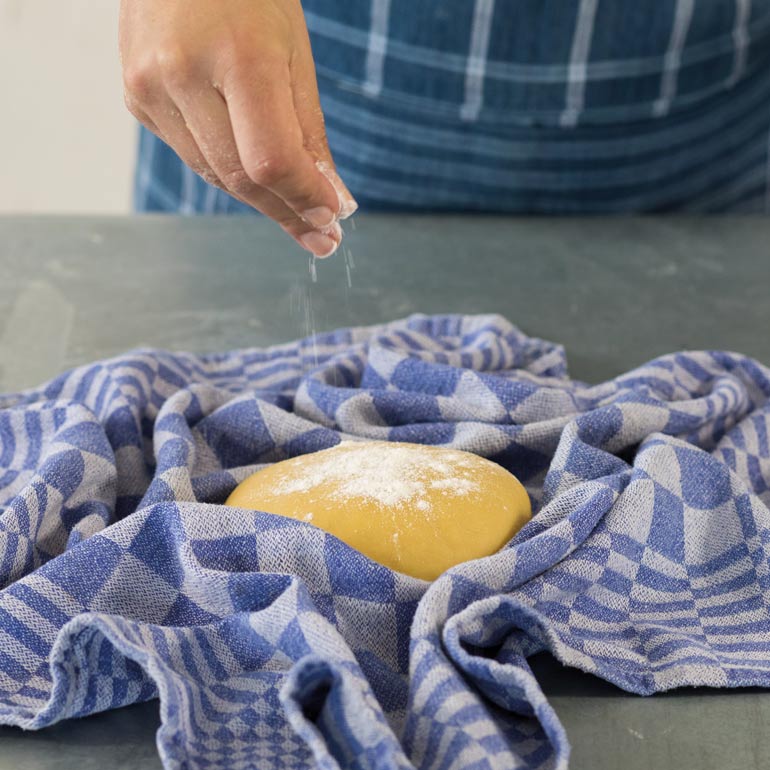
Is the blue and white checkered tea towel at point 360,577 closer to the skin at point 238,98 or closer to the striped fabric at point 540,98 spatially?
the skin at point 238,98

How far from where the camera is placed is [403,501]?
0.63 metres

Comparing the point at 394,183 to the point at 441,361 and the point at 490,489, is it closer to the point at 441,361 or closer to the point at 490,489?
the point at 441,361

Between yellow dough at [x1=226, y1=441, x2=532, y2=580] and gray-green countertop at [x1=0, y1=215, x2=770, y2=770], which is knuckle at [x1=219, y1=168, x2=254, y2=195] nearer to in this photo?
yellow dough at [x1=226, y1=441, x2=532, y2=580]

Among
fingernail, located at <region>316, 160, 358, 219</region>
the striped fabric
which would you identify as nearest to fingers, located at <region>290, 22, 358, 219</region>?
fingernail, located at <region>316, 160, 358, 219</region>

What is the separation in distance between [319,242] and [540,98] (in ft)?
1.82

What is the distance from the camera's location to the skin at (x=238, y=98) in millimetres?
622

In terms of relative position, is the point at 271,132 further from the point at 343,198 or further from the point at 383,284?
the point at 383,284

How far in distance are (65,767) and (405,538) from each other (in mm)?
208

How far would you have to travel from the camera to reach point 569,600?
611mm

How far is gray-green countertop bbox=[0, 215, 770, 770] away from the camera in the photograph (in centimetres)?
99

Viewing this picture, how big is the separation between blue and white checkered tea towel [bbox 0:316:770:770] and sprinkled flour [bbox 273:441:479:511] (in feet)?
0.17

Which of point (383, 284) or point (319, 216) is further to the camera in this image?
point (383, 284)

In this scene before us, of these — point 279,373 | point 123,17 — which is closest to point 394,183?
point 279,373

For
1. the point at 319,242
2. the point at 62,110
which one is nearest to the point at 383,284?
the point at 319,242
